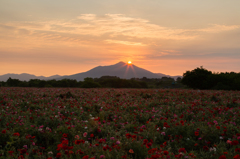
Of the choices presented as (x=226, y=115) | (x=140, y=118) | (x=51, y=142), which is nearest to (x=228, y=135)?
(x=226, y=115)

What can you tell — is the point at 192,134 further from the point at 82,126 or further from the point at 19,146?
the point at 19,146

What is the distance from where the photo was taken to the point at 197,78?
33.1 metres

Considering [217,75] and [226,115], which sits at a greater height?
[217,75]

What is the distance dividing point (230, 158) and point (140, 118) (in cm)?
399

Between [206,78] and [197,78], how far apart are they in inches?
63.0

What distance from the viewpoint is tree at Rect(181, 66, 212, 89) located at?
1282 inches

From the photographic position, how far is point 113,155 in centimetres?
379

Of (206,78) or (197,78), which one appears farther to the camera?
(197,78)

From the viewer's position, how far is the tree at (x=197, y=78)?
32.6m

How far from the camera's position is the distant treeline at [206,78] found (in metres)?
30.7

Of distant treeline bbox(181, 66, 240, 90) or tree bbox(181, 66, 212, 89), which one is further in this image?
tree bbox(181, 66, 212, 89)

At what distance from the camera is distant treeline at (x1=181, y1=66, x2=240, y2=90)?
101 feet

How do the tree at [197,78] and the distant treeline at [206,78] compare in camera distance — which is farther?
the tree at [197,78]

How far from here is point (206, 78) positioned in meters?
32.7
